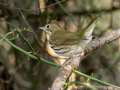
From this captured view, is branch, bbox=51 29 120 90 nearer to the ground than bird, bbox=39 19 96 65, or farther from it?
farther from it

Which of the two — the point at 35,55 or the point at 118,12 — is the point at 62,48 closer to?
the point at 35,55

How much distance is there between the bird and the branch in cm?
11

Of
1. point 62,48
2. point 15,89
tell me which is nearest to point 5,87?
point 15,89

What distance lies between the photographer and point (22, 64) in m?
6.06

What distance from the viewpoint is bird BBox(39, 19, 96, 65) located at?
13.5 feet

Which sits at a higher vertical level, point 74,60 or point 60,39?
point 74,60

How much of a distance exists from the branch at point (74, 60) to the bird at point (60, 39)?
0.11 m

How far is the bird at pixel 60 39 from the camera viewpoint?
4.12 m

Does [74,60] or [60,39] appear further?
[60,39]

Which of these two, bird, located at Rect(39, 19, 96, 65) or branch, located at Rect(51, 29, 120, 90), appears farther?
bird, located at Rect(39, 19, 96, 65)

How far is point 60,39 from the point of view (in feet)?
14.5

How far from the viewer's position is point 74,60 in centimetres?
362

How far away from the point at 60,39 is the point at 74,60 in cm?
82

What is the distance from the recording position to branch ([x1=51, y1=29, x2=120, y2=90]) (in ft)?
10.2
